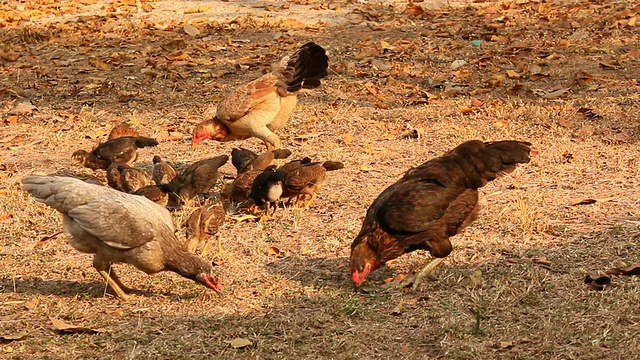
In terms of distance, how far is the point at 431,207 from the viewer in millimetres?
5562

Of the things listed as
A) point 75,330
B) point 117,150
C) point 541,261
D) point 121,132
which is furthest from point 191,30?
point 75,330

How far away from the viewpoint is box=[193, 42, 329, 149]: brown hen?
8.37 metres

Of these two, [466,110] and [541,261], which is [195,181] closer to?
[541,261]

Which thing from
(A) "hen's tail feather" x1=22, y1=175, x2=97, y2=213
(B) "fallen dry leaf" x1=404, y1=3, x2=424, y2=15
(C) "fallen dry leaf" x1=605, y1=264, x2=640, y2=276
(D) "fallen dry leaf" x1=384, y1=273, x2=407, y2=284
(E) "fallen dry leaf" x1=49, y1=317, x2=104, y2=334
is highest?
(A) "hen's tail feather" x1=22, y1=175, x2=97, y2=213

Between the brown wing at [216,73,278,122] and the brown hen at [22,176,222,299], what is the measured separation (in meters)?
2.85

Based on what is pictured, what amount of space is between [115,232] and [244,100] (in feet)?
10.8

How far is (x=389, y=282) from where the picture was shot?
5.71 meters

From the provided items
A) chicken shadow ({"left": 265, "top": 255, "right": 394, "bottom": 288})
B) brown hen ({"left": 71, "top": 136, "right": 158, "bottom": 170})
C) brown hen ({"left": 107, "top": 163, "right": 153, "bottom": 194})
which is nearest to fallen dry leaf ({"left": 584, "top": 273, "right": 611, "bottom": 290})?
chicken shadow ({"left": 265, "top": 255, "right": 394, "bottom": 288})

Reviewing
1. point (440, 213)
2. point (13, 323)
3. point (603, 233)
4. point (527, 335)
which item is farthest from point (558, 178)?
point (13, 323)

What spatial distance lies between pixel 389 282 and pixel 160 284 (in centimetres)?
148

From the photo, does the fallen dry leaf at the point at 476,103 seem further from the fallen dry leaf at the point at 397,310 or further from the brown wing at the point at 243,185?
the fallen dry leaf at the point at 397,310

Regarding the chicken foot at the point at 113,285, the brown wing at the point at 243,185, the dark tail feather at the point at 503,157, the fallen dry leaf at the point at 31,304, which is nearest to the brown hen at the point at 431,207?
the dark tail feather at the point at 503,157

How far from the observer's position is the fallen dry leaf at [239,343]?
478 cm

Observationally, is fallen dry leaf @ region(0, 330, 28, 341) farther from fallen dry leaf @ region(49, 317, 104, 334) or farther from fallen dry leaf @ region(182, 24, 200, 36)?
fallen dry leaf @ region(182, 24, 200, 36)
